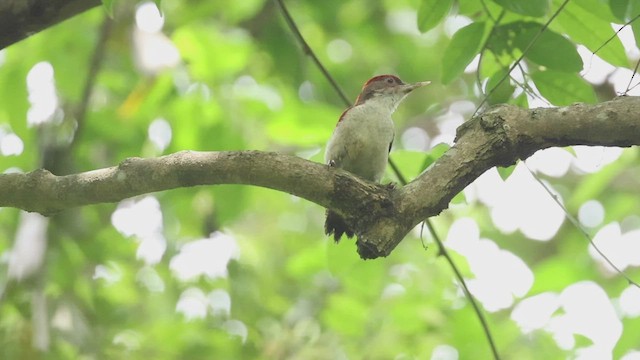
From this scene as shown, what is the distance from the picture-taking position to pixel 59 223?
466 centimetres

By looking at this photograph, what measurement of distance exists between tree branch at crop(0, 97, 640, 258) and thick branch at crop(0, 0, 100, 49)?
769 millimetres

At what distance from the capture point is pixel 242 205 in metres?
4.58

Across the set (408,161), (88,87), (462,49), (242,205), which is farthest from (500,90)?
(88,87)

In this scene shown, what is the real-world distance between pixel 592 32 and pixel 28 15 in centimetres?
227

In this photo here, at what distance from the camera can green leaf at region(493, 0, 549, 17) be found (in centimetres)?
285

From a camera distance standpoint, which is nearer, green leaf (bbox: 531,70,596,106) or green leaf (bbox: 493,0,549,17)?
green leaf (bbox: 493,0,549,17)

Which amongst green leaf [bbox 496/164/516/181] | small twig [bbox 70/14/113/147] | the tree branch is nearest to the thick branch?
the tree branch

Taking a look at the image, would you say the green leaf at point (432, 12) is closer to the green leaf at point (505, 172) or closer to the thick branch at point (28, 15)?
the green leaf at point (505, 172)

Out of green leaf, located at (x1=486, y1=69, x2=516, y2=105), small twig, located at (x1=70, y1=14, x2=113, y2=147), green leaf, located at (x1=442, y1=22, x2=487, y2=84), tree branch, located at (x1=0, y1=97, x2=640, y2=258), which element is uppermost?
small twig, located at (x1=70, y1=14, x2=113, y2=147)

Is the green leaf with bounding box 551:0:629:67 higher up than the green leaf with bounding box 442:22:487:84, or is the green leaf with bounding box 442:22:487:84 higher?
the green leaf with bounding box 442:22:487:84

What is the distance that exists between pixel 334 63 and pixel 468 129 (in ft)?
16.8

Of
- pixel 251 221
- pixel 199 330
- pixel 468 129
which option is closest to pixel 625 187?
pixel 251 221

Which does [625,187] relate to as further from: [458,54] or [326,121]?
[458,54]

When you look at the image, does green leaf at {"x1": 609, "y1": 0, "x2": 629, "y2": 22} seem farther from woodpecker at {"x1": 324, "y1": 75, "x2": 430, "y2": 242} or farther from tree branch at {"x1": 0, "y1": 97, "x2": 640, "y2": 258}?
woodpecker at {"x1": 324, "y1": 75, "x2": 430, "y2": 242}
